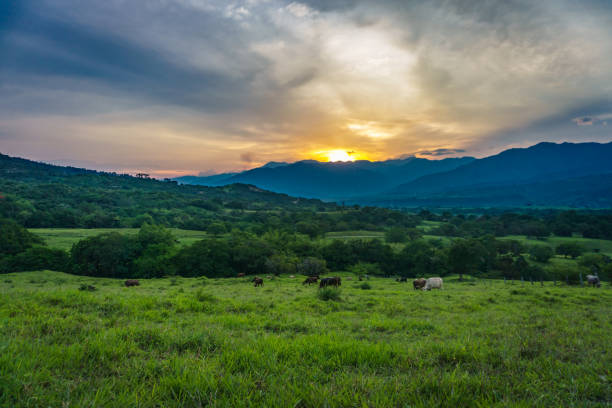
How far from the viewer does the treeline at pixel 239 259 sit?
5769 cm

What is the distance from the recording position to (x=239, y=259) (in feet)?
202

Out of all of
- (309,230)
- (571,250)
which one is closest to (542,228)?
(571,250)

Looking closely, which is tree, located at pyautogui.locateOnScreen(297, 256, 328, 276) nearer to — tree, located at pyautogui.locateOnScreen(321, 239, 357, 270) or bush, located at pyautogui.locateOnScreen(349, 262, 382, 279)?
bush, located at pyautogui.locateOnScreen(349, 262, 382, 279)

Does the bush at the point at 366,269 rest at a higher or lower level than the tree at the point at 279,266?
lower

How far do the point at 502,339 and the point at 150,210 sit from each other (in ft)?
583

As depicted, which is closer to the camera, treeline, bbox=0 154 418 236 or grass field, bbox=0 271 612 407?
grass field, bbox=0 271 612 407

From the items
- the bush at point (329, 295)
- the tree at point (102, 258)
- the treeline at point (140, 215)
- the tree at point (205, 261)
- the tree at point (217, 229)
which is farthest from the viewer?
the treeline at point (140, 215)

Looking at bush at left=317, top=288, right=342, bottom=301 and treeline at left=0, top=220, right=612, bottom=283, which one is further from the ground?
bush at left=317, top=288, right=342, bottom=301

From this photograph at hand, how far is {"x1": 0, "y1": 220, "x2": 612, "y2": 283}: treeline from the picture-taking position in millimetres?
57688

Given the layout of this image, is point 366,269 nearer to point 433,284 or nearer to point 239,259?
point 239,259

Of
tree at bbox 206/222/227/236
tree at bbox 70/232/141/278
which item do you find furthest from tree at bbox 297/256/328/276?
tree at bbox 206/222/227/236

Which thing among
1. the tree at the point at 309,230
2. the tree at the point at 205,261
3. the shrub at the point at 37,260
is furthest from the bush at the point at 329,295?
the tree at the point at 309,230

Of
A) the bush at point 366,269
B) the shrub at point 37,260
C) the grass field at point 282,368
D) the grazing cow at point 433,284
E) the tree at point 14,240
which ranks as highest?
the grass field at point 282,368

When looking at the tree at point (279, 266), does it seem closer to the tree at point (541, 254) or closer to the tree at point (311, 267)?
the tree at point (311, 267)
